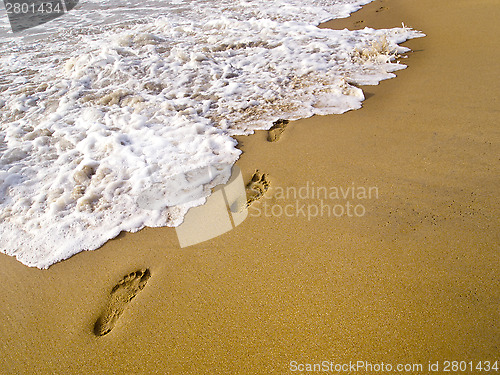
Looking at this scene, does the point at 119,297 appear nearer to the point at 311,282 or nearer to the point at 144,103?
the point at 311,282

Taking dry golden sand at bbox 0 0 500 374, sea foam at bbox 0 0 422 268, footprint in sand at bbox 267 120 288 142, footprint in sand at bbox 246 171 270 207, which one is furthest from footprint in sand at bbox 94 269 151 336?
footprint in sand at bbox 267 120 288 142

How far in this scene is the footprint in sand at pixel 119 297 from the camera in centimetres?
190

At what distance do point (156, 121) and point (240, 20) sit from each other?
12.0ft

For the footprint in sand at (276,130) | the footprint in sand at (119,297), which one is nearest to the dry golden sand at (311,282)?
the footprint in sand at (119,297)

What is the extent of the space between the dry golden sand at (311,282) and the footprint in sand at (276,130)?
29cm

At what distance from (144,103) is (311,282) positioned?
299 cm

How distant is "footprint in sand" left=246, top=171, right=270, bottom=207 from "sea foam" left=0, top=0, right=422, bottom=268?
30cm

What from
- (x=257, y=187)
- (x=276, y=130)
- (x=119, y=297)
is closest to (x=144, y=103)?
(x=276, y=130)

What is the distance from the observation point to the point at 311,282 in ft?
6.34

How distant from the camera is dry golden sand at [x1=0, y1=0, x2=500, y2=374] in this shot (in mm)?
1665

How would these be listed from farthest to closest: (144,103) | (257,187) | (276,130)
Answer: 1. (144,103)
2. (276,130)
3. (257,187)

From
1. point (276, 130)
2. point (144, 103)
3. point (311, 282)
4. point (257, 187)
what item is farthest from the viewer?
point (144, 103)

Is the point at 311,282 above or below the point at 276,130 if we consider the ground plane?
below

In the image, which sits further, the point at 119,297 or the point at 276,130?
the point at 276,130
